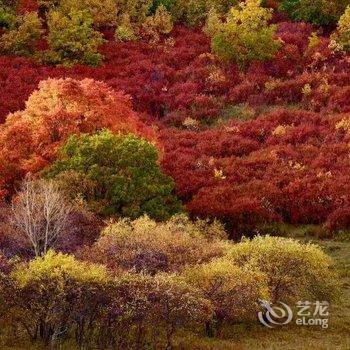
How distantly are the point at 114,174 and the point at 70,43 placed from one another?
37288 mm

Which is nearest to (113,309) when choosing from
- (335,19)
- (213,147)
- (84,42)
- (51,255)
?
(51,255)

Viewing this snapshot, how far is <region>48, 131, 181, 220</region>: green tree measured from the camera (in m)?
34.5

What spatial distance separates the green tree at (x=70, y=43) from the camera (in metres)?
69.1

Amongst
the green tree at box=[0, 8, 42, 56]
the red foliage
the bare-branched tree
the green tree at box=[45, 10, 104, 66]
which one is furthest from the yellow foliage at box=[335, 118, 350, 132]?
the green tree at box=[0, 8, 42, 56]

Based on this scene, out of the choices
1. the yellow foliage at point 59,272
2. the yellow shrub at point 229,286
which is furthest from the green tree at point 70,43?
the yellow foliage at point 59,272

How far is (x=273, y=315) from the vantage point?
2720cm

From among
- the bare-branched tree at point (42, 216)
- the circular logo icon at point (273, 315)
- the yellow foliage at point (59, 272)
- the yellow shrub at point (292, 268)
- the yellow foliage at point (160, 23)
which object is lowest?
the circular logo icon at point (273, 315)

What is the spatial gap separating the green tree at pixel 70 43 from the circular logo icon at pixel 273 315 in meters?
45.3

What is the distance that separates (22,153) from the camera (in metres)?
38.4

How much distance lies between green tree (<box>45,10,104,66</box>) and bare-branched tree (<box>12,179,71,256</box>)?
38291 mm

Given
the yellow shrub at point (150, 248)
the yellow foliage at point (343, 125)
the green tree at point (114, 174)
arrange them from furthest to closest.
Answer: the yellow foliage at point (343, 125) → the green tree at point (114, 174) → the yellow shrub at point (150, 248)

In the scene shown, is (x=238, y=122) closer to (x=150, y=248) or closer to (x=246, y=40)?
(x=246, y=40)

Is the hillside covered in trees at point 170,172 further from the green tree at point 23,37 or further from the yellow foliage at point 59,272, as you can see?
the green tree at point 23,37

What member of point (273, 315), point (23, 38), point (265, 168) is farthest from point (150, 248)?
point (23, 38)
